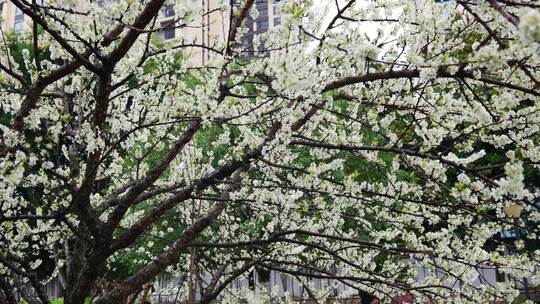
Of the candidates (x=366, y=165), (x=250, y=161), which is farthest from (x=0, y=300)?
(x=366, y=165)

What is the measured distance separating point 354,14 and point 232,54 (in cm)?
142

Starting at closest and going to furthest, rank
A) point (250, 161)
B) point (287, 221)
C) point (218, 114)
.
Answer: point (218, 114) < point (250, 161) < point (287, 221)

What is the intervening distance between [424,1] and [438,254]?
7.70ft

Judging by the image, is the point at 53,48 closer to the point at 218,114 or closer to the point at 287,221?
the point at 218,114

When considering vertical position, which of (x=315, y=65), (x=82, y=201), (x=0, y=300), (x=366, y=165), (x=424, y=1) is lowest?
(x=0, y=300)

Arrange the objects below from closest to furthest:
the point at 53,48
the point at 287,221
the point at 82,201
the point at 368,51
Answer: the point at 368,51, the point at 82,201, the point at 53,48, the point at 287,221

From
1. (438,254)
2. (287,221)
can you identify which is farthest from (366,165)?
(438,254)

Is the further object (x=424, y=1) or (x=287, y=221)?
(x=287, y=221)

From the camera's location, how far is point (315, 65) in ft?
13.8

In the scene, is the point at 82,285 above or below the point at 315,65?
below

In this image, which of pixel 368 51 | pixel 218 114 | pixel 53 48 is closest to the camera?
pixel 368 51

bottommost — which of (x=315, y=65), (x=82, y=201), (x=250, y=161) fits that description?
(x=82, y=201)

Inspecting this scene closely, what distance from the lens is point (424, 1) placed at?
4.34 metres

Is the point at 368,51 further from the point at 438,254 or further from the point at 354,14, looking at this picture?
the point at 438,254
